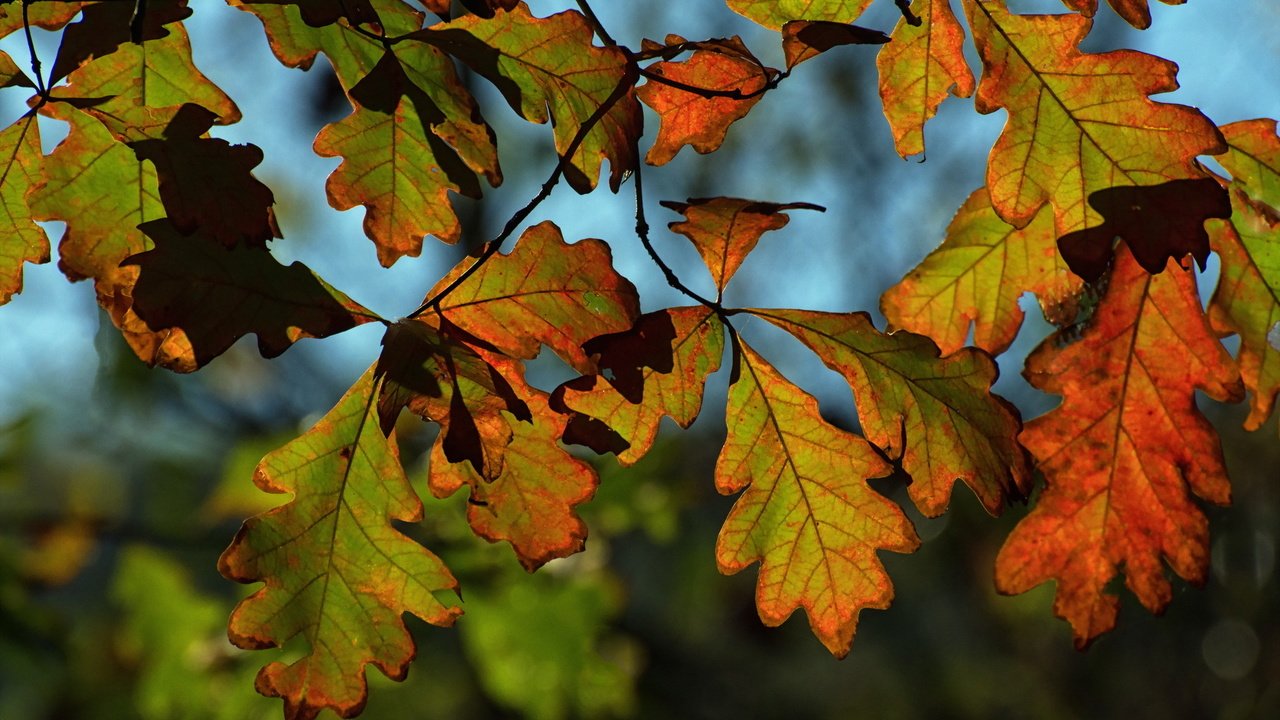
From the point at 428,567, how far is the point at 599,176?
369 mm

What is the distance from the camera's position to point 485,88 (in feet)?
19.8

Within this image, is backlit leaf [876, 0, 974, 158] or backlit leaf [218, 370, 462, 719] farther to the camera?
backlit leaf [876, 0, 974, 158]

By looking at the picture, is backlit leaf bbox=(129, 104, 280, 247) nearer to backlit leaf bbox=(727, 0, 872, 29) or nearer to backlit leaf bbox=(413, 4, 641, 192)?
backlit leaf bbox=(413, 4, 641, 192)

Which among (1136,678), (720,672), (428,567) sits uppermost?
(428,567)

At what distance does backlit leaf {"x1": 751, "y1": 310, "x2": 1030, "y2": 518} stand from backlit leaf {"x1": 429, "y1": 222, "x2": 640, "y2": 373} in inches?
6.3

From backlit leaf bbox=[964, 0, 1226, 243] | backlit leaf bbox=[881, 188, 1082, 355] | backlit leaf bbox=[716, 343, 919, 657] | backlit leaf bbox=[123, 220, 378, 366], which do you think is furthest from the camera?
backlit leaf bbox=[881, 188, 1082, 355]

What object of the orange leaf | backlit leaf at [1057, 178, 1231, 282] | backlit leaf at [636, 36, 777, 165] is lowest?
the orange leaf

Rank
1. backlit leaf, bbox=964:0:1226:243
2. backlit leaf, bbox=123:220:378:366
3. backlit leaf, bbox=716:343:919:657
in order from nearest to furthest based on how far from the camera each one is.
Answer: backlit leaf, bbox=123:220:378:366 → backlit leaf, bbox=964:0:1226:243 → backlit leaf, bbox=716:343:919:657

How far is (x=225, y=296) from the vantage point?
31.0 inches

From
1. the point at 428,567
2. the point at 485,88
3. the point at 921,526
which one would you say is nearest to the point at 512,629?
the point at 428,567

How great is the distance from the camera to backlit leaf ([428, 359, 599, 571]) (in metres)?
0.92

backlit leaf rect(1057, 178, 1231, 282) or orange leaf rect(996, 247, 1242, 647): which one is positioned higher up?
backlit leaf rect(1057, 178, 1231, 282)

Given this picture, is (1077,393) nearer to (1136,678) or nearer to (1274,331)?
(1274,331)

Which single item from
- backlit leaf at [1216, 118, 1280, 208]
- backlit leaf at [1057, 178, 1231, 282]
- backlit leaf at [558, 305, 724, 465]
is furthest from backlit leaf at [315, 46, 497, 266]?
backlit leaf at [1216, 118, 1280, 208]
